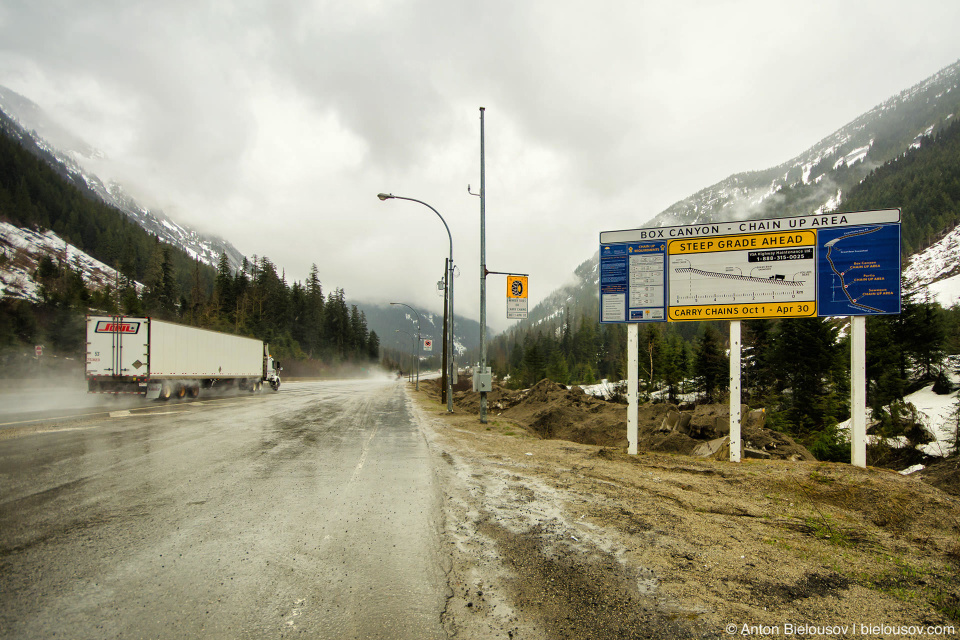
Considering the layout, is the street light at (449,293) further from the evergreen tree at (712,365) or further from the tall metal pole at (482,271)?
the evergreen tree at (712,365)

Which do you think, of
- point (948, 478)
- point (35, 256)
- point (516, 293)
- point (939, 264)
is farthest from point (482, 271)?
point (939, 264)

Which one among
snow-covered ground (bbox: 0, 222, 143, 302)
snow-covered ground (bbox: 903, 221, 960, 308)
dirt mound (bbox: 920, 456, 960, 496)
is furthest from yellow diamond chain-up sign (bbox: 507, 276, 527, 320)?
snow-covered ground (bbox: 903, 221, 960, 308)

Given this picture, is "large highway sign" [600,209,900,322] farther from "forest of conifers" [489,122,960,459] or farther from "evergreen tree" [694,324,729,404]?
"evergreen tree" [694,324,729,404]

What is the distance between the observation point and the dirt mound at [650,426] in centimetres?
1175

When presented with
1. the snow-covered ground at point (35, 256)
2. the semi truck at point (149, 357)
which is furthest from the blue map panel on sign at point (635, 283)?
the snow-covered ground at point (35, 256)

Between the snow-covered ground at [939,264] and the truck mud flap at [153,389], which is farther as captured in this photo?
the snow-covered ground at [939,264]

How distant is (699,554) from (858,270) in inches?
287

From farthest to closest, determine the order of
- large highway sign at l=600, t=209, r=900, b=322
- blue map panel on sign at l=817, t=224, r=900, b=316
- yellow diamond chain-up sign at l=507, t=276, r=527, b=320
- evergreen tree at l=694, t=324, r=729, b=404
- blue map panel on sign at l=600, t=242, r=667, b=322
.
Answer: evergreen tree at l=694, t=324, r=729, b=404
yellow diamond chain-up sign at l=507, t=276, r=527, b=320
blue map panel on sign at l=600, t=242, r=667, b=322
large highway sign at l=600, t=209, r=900, b=322
blue map panel on sign at l=817, t=224, r=900, b=316

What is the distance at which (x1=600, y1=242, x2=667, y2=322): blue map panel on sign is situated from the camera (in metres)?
9.90

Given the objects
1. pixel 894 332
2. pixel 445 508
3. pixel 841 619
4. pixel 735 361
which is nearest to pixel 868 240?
pixel 735 361

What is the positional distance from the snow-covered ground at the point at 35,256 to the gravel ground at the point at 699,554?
108 meters

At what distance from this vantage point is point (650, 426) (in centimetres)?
1518

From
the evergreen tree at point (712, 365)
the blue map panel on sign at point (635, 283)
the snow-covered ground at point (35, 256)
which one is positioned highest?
the snow-covered ground at point (35, 256)

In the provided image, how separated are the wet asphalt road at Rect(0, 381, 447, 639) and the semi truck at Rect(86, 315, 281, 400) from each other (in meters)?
13.7
